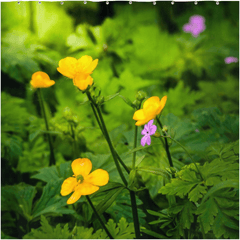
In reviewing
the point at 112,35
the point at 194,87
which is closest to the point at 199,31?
the point at 194,87

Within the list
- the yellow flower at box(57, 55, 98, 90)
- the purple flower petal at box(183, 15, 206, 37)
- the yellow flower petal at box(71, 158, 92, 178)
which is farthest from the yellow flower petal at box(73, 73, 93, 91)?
the purple flower petal at box(183, 15, 206, 37)

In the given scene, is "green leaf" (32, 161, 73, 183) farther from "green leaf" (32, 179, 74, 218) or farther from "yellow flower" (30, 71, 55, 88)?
"yellow flower" (30, 71, 55, 88)

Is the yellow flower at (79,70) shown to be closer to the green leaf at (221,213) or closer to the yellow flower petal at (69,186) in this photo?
the yellow flower petal at (69,186)

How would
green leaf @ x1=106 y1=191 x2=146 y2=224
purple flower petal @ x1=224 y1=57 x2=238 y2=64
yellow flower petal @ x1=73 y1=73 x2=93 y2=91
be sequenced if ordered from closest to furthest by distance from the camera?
1. yellow flower petal @ x1=73 y1=73 x2=93 y2=91
2. green leaf @ x1=106 y1=191 x2=146 y2=224
3. purple flower petal @ x1=224 y1=57 x2=238 y2=64

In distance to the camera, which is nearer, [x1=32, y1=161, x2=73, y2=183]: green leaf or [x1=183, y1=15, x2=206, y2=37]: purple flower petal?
[x1=32, y1=161, x2=73, y2=183]: green leaf

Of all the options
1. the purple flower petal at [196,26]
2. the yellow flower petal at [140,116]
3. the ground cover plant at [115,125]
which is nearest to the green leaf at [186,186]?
the ground cover plant at [115,125]

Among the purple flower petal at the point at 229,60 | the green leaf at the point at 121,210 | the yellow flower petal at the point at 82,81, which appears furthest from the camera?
the purple flower petal at the point at 229,60

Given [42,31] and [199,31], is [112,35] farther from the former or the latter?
[199,31]
